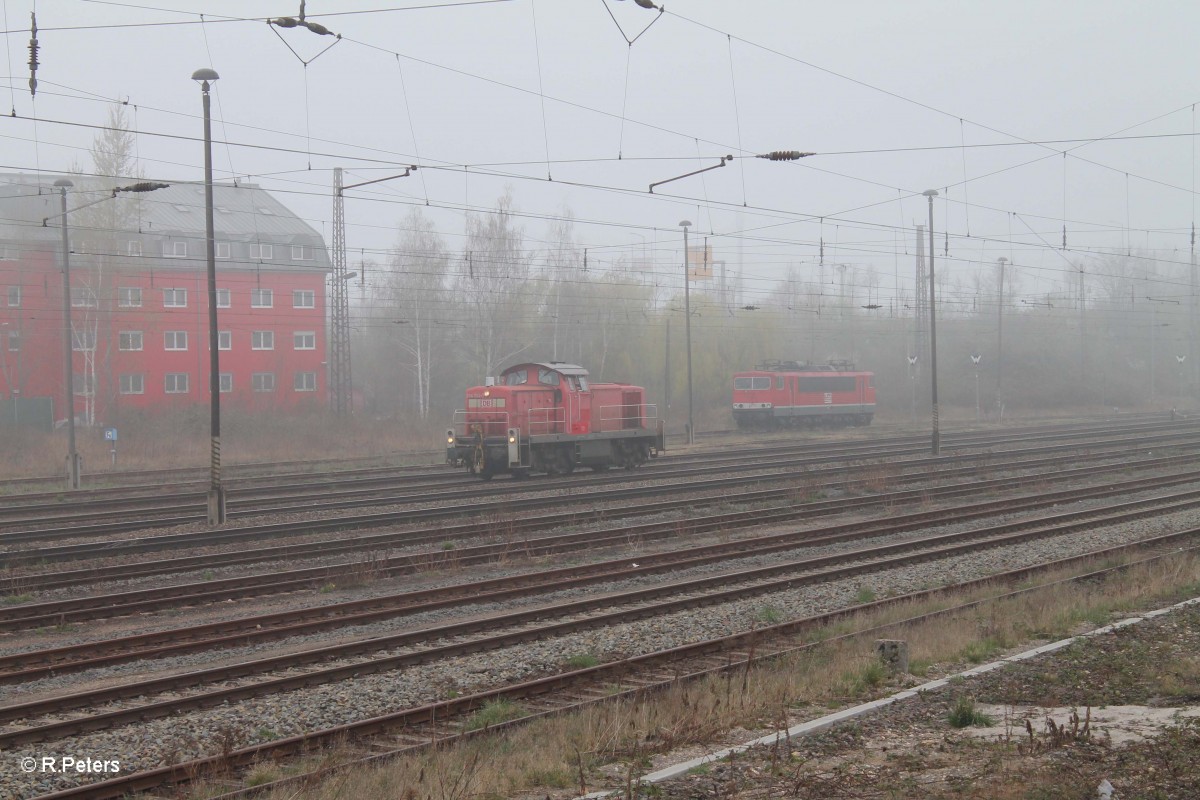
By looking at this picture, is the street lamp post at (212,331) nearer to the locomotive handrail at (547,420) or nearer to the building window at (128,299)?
the locomotive handrail at (547,420)

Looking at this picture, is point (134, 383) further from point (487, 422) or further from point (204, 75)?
point (204, 75)

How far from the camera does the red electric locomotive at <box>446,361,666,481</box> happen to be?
91.1 feet

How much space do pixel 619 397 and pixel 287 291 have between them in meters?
32.0

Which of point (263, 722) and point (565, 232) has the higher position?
point (565, 232)

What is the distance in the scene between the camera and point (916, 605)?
1269 cm

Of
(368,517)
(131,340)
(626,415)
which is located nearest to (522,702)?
(368,517)

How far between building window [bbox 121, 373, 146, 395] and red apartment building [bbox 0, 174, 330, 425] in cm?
5

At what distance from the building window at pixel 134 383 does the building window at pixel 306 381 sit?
7.67 m

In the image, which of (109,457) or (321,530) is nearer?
(321,530)

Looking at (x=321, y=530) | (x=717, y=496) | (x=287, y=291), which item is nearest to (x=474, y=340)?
(x=287, y=291)

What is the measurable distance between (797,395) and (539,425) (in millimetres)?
24749

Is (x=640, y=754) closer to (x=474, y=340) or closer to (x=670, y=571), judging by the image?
(x=670, y=571)

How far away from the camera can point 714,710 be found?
26.7 feet

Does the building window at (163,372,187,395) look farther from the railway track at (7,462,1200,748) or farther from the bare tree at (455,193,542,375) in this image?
the railway track at (7,462,1200,748)
